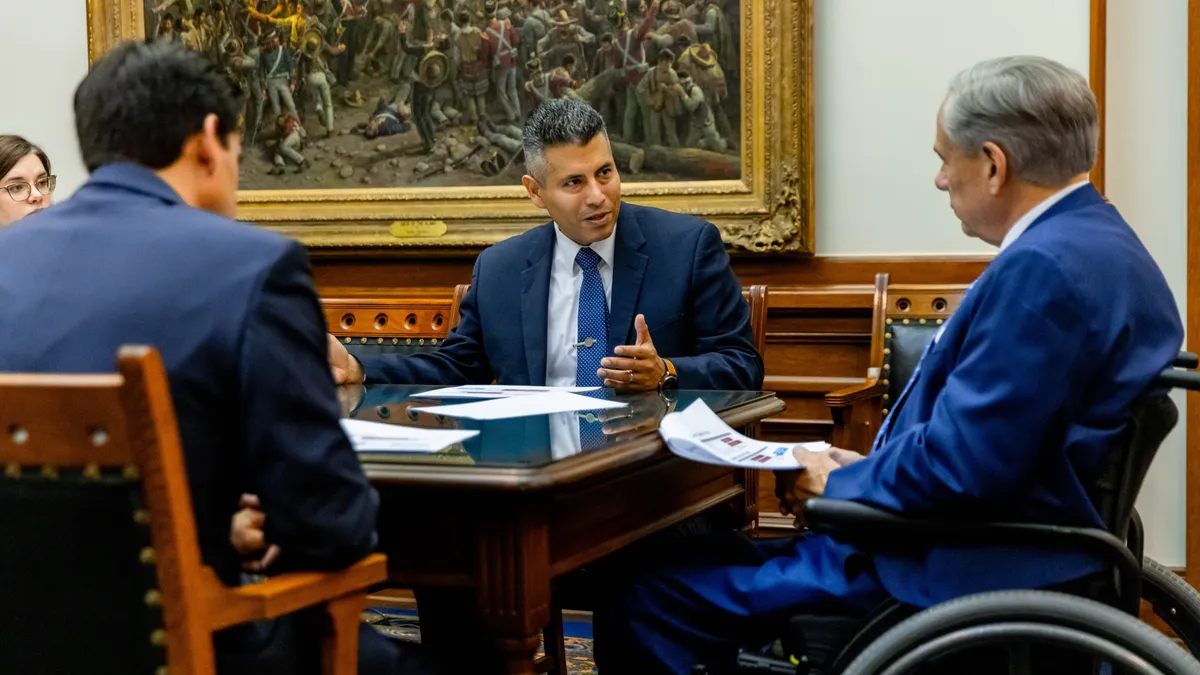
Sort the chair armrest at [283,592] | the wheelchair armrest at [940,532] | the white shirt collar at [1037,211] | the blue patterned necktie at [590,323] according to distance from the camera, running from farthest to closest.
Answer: the blue patterned necktie at [590,323], the white shirt collar at [1037,211], the wheelchair armrest at [940,532], the chair armrest at [283,592]

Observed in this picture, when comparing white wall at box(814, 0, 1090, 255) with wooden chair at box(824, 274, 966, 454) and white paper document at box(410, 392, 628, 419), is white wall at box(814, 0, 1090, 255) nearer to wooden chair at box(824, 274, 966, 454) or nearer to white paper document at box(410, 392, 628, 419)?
wooden chair at box(824, 274, 966, 454)

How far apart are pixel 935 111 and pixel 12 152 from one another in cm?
319

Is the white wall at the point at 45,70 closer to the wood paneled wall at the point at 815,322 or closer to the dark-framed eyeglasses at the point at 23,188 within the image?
the dark-framed eyeglasses at the point at 23,188

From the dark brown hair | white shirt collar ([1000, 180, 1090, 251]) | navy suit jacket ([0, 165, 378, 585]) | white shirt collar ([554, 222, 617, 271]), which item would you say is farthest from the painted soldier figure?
navy suit jacket ([0, 165, 378, 585])

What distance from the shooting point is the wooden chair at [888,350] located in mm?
3926

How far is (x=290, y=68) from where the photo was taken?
5.23m

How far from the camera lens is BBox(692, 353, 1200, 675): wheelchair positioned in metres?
1.65

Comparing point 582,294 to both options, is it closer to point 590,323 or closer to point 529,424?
point 590,323

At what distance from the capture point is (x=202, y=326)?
1.54m

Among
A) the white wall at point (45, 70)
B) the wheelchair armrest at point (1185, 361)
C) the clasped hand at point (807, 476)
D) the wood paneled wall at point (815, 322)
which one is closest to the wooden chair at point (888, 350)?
the wood paneled wall at point (815, 322)

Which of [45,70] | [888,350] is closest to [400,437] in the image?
[888,350]

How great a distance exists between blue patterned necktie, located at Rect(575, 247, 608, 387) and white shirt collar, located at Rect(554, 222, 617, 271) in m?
0.02

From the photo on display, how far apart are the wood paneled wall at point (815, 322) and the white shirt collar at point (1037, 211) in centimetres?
239

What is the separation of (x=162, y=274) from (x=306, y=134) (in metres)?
3.84
